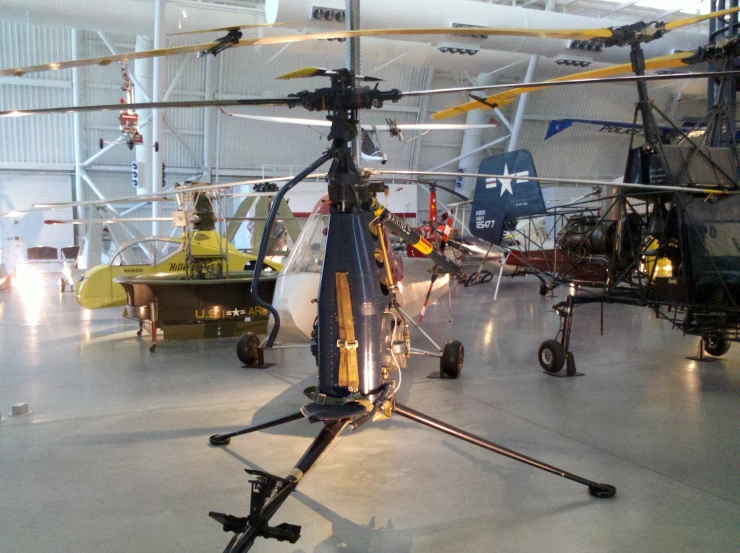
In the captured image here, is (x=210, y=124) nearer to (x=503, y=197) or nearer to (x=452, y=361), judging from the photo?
(x=503, y=197)

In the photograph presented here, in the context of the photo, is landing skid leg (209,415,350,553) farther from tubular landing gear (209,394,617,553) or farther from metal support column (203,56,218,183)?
metal support column (203,56,218,183)

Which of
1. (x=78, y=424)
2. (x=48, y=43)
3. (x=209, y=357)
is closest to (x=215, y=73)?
(x=48, y=43)

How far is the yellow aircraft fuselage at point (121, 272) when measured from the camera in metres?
8.58

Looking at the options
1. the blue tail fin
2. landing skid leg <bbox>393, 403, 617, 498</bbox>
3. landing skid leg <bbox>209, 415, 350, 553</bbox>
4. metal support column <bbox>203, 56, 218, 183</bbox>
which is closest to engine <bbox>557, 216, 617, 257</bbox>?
the blue tail fin

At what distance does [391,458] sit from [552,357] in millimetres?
2808

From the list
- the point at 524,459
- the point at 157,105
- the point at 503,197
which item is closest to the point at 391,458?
the point at 524,459

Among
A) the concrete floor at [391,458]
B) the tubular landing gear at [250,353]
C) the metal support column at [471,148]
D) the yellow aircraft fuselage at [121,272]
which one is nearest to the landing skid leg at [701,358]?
the concrete floor at [391,458]

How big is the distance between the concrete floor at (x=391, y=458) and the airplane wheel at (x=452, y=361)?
17 centimetres

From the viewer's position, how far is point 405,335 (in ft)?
12.1

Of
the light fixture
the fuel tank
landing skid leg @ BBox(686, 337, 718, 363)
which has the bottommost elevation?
landing skid leg @ BBox(686, 337, 718, 363)

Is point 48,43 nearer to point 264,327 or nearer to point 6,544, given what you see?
point 264,327

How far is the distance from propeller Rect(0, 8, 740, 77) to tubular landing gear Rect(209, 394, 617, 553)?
1836 mm

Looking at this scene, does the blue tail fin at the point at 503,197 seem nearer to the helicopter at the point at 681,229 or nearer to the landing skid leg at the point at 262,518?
the helicopter at the point at 681,229

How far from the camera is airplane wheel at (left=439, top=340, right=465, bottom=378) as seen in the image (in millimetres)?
5789
